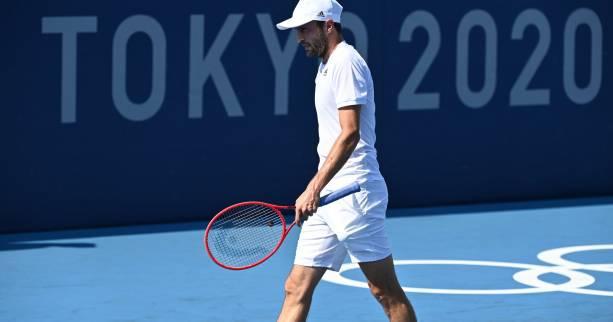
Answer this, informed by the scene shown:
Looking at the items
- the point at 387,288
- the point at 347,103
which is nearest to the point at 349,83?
the point at 347,103

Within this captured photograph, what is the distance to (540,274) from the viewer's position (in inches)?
396

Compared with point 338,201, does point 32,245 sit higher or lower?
lower

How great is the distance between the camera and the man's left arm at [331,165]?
6672mm

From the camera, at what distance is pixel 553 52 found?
1301 centimetres

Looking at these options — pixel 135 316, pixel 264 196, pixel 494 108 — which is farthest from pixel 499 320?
pixel 494 108

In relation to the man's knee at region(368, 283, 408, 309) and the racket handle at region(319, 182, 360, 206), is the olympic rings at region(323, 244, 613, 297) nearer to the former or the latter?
the man's knee at region(368, 283, 408, 309)

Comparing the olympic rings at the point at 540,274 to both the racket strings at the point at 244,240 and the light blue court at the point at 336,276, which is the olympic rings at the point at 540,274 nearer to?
the light blue court at the point at 336,276

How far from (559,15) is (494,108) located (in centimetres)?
101

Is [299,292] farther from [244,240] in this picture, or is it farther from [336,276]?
[336,276]

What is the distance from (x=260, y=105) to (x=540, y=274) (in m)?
2.90

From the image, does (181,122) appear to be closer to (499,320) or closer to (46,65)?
(46,65)

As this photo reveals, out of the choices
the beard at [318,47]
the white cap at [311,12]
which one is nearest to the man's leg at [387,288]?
the beard at [318,47]

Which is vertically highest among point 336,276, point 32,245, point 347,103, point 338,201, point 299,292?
point 347,103

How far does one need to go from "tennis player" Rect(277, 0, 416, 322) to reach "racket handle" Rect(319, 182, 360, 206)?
0.05 m
